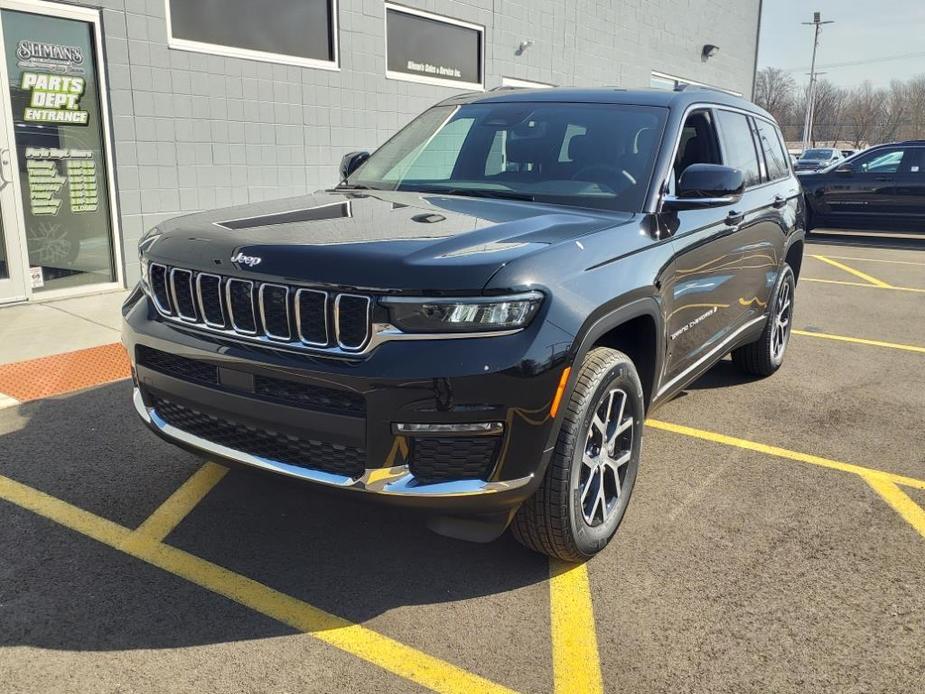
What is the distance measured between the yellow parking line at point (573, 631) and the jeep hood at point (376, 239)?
→ 4.02ft

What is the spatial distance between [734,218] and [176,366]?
306 cm

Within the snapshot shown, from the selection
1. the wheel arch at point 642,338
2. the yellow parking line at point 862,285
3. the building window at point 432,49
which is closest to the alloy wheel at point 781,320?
the wheel arch at point 642,338

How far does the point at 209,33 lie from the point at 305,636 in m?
7.51

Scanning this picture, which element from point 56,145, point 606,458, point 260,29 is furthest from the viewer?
point 260,29

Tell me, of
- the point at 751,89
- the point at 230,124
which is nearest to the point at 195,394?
the point at 230,124

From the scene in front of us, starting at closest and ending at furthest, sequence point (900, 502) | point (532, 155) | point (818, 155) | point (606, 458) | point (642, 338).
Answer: point (606, 458) < point (642, 338) < point (900, 502) < point (532, 155) < point (818, 155)

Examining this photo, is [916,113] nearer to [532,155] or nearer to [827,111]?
[827,111]

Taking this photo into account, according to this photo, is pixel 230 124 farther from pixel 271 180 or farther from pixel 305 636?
pixel 305 636

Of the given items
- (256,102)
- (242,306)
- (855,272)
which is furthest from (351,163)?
(855,272)

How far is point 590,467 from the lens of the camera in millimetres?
3145

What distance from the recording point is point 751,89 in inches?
931

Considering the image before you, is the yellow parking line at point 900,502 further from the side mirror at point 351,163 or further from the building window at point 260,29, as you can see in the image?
the building window at point 260,29

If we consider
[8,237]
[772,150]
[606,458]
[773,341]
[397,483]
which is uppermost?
[772,150]

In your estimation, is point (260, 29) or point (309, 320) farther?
point (260, 29)
